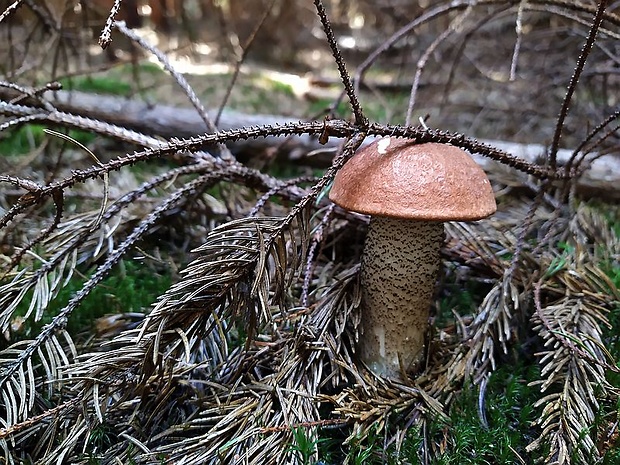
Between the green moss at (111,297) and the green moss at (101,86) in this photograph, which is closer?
the green moss at (111,297)

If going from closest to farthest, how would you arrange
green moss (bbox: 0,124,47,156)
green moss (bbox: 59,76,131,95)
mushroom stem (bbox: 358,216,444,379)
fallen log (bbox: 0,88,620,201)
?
1. mushroom stem (bbox: 358,216,444,379)
2. fallen log (bbox: 0,88,620,201)
3. green moss (bbox: 0,124,47,156)
4. green moss (bbox: 59,76,131,95)

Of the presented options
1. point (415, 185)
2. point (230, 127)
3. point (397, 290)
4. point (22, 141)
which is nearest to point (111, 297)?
point (397, 290)

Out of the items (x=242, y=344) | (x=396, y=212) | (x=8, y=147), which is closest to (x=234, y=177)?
(x=242, y=344)

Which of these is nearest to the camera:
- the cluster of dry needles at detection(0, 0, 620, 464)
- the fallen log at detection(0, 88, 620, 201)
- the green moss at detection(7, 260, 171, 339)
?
the cluster of dry needles at detection(0, 0, 620, 464)

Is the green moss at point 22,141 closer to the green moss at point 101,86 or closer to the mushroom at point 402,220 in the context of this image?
the green moss at point 101,86

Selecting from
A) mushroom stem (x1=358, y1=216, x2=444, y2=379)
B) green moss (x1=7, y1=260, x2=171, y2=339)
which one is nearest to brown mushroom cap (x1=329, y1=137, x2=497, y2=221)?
mushroom stem (x1=358, y1=216, x2=444, y2=379)

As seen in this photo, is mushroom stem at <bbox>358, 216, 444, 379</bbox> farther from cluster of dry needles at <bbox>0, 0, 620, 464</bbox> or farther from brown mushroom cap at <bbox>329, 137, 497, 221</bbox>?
brown mushroom cap at <bbox>329, 137, 497, 221</bbox>

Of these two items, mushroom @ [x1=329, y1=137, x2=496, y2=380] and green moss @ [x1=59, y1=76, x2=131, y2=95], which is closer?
mushroom @ [x1=329, y1=137, x2=496, y2=380]

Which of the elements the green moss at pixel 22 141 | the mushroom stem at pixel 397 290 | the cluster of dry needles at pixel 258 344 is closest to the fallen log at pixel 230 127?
the green moss at pixel 22 141
